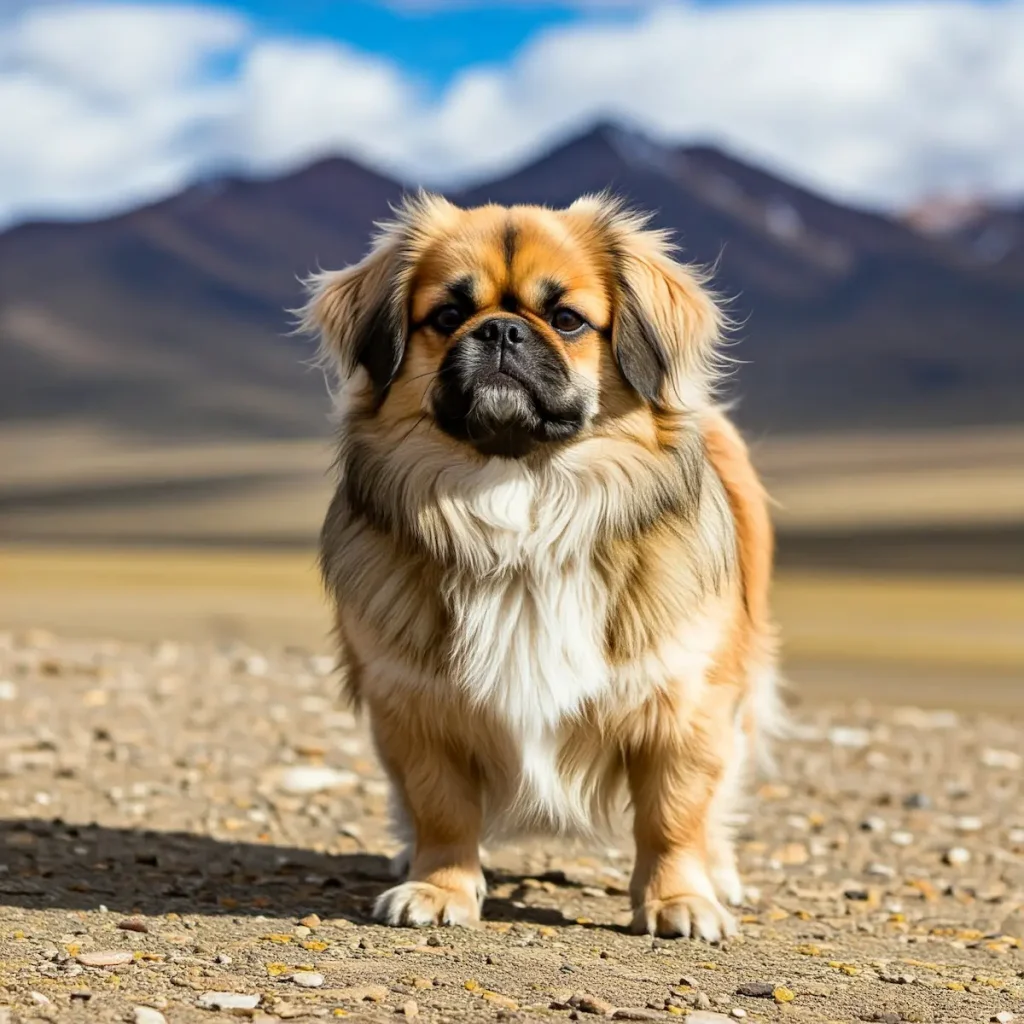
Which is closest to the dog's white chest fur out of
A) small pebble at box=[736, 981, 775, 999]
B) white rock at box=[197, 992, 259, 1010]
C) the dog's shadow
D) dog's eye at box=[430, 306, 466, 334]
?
dog's eye at box=[430, 306, 466, 334]

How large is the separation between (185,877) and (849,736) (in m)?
4.00

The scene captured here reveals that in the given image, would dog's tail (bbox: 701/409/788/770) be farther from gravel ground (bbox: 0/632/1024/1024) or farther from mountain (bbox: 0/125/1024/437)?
mountain (bbox: 0/125/1024/437)

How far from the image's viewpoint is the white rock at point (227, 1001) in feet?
9.70

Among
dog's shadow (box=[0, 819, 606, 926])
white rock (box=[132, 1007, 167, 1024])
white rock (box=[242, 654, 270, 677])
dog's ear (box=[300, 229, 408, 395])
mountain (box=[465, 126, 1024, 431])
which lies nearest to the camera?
white rock (box=[132, 1007, 167, 1024])

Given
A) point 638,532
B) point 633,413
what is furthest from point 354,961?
point 633,413

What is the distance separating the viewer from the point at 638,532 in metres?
3.98

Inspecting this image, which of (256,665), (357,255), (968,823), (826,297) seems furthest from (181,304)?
(968,823)

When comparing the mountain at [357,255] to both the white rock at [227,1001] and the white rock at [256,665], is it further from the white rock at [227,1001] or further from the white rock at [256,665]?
the white rock at [227,1001]

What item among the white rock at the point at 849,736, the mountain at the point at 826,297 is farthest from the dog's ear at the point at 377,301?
the mountain at the point at 826,297

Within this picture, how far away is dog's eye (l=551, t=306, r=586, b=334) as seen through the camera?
13.3 feet

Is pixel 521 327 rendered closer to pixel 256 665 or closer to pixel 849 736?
pixel 849 736

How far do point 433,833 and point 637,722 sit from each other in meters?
0.63

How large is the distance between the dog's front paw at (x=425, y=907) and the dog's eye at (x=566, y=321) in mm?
1477

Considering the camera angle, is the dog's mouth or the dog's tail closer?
the dog's mouth
